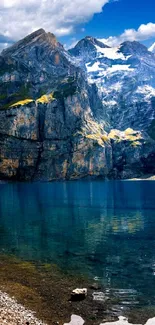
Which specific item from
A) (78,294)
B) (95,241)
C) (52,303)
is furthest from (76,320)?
(95,241)

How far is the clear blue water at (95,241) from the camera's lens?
46031 mm

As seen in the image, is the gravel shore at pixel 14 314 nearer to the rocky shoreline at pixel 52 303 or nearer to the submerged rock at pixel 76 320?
the rocky shoreline at pixel 52 303

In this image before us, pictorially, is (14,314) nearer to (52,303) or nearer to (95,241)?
(52,303)

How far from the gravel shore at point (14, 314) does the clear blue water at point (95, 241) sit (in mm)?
10787

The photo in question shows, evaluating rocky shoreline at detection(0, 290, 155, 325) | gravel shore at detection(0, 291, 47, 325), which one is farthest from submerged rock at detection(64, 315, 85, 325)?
gravel shore at detection(0, 291, 47, 325)

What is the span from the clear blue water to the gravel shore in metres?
10.8

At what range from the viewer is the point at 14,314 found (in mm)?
32875

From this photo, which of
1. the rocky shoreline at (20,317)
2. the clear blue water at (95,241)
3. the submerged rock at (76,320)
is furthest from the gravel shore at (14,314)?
the clear blue water at (95,241)

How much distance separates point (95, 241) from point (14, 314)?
38.7 meters

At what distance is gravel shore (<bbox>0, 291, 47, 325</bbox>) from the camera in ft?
101

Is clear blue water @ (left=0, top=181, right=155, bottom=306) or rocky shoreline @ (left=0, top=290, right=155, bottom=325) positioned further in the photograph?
clear blue water @ (left=0, top=181, right=155, bottom=306)

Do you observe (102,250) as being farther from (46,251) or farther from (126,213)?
(126,213)

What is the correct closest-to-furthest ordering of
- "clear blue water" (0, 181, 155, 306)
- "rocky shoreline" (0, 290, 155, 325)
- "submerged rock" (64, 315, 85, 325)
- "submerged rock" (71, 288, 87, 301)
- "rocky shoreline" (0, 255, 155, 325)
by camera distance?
"rocky shoreline" (0, 290, 155, 325) → "submerged rock" (64, 315, 85, 325) → "rocky shoreline" (0, 255, 155, 325) → "submerged rock" (71, 288, 87, 301) → "clear blue water" (0, 181, 155, 306)

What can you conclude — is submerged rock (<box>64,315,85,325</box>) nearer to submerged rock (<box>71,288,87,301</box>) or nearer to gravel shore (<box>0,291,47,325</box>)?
gravel shore (<box>0,291,47,325</box>)
